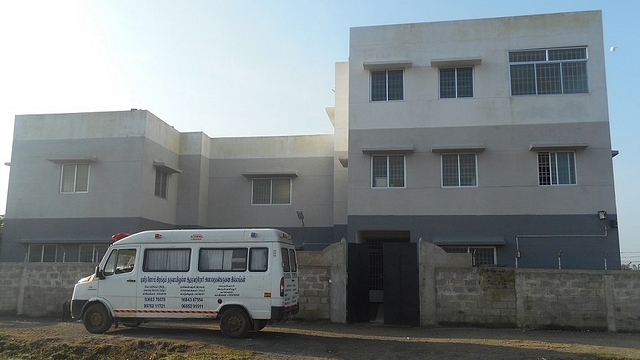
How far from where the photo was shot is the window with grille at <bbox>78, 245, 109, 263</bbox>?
21266mm

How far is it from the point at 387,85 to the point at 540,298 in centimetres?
928

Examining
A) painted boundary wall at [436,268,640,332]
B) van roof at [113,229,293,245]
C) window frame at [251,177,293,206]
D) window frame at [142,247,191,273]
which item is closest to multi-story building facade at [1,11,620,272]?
window frame at [251,177,293,206]

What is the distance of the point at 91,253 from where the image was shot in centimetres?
2133

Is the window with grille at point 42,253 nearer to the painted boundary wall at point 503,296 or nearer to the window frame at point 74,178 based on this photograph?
the window frame at point 74,178

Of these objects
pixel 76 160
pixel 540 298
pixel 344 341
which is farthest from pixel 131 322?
pixel 76 160

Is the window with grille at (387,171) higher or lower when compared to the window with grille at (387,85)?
lower

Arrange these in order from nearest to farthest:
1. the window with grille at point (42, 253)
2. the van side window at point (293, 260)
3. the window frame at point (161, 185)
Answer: the van side window at point (293, 260) < the window with grille at point (42, 253) < the window frame at point (161, 185)

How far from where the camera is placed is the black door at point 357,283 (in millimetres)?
14727

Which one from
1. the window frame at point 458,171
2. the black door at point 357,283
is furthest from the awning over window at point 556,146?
the black door at point 357,283

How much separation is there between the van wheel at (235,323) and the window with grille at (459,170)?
9.45 m

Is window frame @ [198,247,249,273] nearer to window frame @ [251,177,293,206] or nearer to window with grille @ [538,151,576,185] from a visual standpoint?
window with grille @ [538,151,576,185]

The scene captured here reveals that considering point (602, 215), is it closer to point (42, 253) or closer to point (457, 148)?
point (457, 148)

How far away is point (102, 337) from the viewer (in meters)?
12.1

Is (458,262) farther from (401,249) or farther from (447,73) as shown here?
(447,73)
